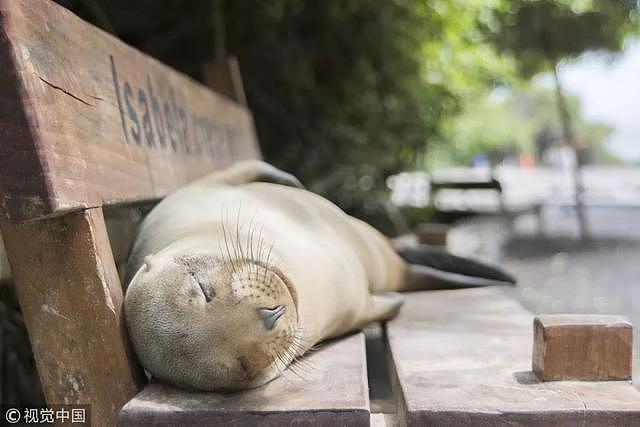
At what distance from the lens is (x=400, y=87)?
589 centimetres

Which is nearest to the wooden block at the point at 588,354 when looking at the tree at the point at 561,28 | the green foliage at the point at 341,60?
the green foliage at the point at 341,60

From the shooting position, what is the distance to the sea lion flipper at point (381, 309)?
1.89 metres

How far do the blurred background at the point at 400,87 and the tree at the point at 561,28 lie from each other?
0.5 inches

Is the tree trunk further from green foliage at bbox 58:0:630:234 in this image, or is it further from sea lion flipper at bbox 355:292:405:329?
sea lion flipper at bbox 355:292:405:329

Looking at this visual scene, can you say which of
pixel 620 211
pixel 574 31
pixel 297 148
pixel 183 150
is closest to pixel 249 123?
pixel 183 150

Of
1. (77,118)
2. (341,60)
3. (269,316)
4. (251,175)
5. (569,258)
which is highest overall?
(341,60)

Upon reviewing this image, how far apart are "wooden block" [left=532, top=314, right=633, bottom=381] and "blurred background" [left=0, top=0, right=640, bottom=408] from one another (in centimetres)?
192

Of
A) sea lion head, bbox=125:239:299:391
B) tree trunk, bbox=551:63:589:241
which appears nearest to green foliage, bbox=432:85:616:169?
tree trunk, bbox=551:63:589:241

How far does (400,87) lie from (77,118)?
15.4 ft

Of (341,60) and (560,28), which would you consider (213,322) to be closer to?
(341,60)

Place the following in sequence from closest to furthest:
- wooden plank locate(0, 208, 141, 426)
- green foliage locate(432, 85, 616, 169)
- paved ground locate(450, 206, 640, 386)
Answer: wooden plank locate(0, 208, 141, 426) → paved ground locate(450, 206, 640, 386) → green foliage locate(432, 85, 616, 169)

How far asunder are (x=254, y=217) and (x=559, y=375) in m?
0.78

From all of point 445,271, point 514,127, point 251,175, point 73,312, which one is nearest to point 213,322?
point 73,312

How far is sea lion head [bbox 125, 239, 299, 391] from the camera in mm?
1251
